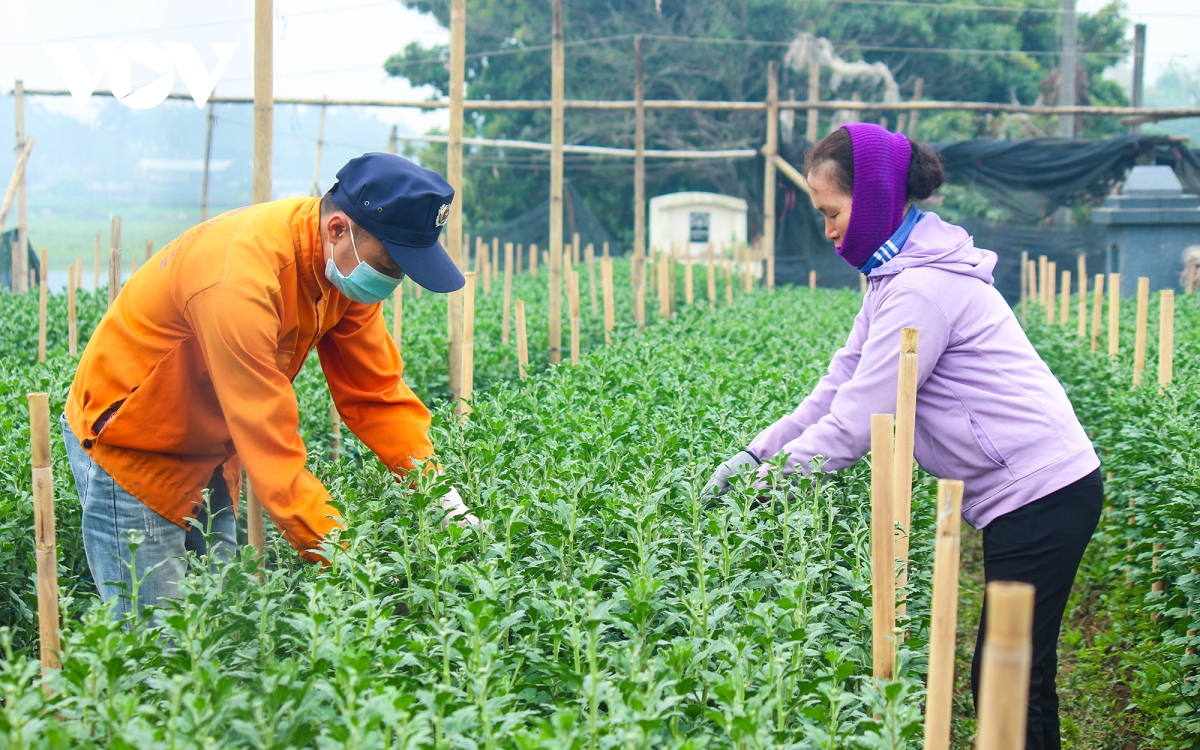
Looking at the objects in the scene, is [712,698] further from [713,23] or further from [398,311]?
[713,23]

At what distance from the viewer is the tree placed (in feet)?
88.2

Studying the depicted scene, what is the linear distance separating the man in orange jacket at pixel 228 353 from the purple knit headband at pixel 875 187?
1.09 meters

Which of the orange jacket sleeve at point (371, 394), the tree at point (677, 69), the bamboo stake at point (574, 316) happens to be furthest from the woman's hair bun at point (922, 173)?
the tree at point (677, 69)

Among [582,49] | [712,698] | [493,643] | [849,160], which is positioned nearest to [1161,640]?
[849,160]

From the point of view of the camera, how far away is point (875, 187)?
2811 mm

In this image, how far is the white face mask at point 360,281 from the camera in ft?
9.50

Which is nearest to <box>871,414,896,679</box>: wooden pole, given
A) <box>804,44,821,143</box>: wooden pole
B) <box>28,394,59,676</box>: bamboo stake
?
<box>28,394,59,676</box>: bamboo stake

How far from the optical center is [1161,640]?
14.9 feet

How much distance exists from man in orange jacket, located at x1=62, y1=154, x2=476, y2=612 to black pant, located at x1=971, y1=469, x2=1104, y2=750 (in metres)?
1.40

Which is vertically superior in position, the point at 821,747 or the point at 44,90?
the point at 44,90

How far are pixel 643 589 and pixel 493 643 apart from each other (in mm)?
412

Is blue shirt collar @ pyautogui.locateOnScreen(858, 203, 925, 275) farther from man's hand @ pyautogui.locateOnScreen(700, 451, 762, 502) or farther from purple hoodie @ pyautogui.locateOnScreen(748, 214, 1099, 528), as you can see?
man's hand @ pyautogui.locateOnScreen(700, 451, 762, 502)

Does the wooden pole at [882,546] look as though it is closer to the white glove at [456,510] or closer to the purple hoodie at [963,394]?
the purple hoodie at [963,394]

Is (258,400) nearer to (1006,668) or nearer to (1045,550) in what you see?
(1006,668)
